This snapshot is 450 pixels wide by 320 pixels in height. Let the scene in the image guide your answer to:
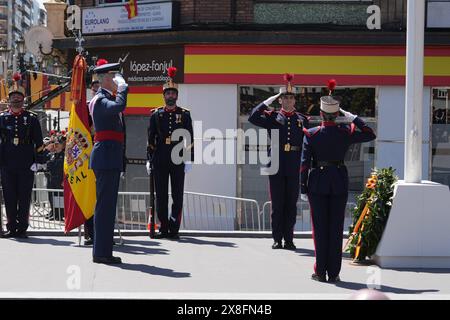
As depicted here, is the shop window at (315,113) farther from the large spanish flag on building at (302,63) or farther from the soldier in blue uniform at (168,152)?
the soldier in blue uniform at (168,152)

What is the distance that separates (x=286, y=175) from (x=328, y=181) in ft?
6.80

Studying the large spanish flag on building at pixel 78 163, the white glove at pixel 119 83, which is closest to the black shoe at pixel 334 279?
the white glove at pixel 119 83

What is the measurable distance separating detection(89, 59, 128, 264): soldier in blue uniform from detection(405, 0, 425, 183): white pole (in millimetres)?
3070

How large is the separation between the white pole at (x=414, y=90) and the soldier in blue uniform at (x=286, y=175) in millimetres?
1665

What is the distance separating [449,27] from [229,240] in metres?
7.52

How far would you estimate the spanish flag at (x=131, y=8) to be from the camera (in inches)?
638

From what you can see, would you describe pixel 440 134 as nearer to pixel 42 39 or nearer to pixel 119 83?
pixel 42 39

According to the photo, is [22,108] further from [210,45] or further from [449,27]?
[449,27]

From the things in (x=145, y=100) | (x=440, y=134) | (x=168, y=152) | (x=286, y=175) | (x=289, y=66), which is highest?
(x=289, y=66)

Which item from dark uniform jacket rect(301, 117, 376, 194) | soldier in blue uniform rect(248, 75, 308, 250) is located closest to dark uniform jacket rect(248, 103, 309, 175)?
soldier in blue uniform rect(248, 75, 308, 250)

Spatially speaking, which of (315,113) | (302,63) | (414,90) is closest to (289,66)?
(302,63)

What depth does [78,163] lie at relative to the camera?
31.4 feet

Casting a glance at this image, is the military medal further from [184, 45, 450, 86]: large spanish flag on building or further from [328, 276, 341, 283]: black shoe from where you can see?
[184, 45, 450, 86]: large spanish flag on building
